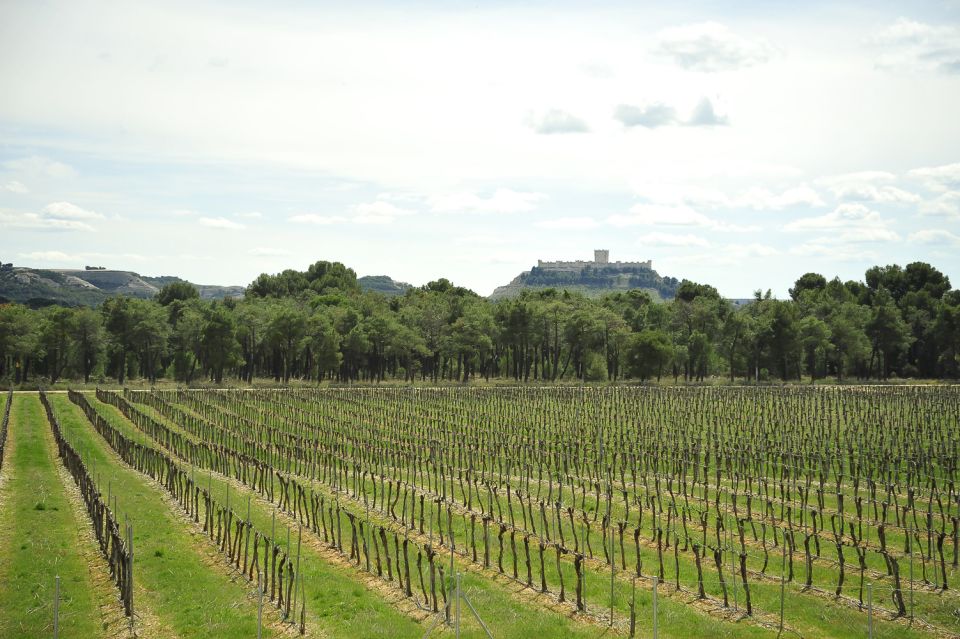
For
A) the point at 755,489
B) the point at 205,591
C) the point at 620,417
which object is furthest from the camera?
the point at 620,417

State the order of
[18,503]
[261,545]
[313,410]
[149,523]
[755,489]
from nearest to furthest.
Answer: [261,545] → [149,523] → [18,503] → [755,489] → [313,410]

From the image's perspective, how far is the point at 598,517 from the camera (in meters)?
24.3

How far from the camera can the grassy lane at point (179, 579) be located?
15.4m

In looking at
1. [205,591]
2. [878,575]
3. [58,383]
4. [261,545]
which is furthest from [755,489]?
[58,383]

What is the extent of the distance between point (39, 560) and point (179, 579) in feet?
12.4

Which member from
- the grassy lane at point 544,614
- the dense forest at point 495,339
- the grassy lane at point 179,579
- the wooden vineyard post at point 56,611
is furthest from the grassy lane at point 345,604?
the dense forest at point 495,339

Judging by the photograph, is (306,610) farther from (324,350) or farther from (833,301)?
(833,301)

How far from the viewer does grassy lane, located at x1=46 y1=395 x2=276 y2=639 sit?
15.4 meters

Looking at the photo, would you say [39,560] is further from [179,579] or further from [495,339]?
[495,339]

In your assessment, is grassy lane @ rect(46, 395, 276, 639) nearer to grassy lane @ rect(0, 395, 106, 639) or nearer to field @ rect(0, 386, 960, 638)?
field @ rect(0, 386, 960, 638)

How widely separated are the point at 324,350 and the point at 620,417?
135 feet

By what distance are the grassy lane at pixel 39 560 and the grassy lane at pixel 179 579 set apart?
121 cm

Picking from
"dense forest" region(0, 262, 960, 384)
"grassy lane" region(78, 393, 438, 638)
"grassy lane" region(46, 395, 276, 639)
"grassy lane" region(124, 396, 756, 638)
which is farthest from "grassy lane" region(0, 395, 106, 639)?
"dense forest" region(0, 262, 960, 384)

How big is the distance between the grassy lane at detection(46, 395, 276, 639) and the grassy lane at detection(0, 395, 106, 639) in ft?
3.98
